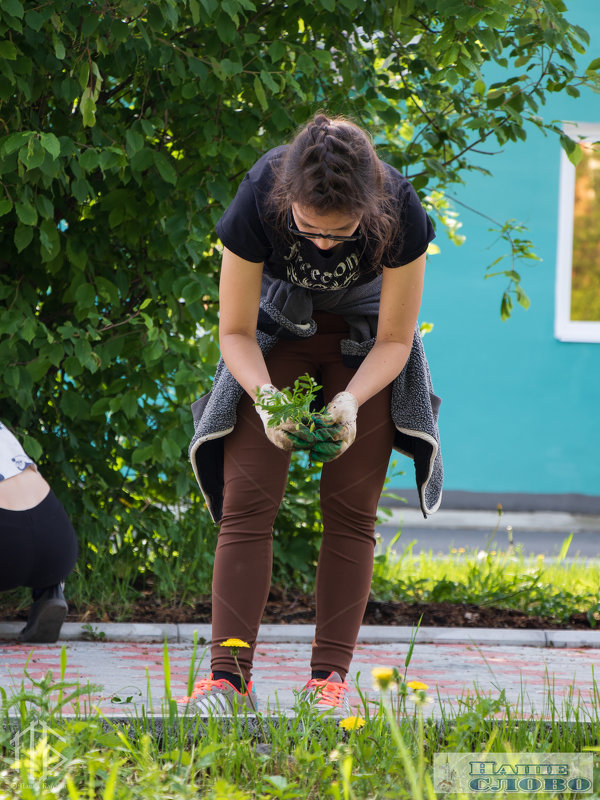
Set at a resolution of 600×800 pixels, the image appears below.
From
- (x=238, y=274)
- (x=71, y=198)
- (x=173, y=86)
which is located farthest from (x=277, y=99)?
(x=238, y=274)

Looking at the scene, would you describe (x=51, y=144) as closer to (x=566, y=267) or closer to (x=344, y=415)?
(x=344, y=415)

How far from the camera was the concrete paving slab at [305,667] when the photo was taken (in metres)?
2.90

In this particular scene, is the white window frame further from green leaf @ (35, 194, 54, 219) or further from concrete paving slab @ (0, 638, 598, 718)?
green leaf @ (35, 194, 54, 219)

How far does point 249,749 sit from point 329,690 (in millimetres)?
555

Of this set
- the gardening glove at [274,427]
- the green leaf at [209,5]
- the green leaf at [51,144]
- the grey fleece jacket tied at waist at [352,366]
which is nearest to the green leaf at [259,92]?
the green leaf at [209,5]

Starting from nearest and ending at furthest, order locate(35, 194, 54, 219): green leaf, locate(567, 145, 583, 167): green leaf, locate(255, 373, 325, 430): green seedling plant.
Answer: locate(255, 373, 325, 430): green seedling plant < locate(35, 194, 54, 219): green leaf < locate(567, 145, 583, 167): green leaf

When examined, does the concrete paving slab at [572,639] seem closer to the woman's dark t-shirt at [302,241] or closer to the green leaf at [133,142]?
the woman's dark t-shirt at [302,241]

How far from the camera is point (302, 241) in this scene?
7.91ft

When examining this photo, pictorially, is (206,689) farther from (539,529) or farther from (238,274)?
(539,529)

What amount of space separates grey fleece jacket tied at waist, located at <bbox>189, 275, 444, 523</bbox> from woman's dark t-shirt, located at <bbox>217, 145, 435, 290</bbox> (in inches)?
4.4

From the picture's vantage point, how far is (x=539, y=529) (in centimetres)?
959
